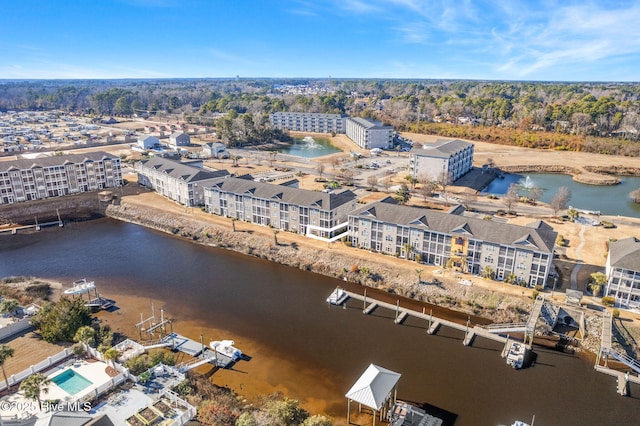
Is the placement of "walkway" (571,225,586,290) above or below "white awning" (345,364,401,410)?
above

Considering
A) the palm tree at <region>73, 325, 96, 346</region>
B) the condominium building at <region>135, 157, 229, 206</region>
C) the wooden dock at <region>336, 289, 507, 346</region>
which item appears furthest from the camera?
the condominium building at <region>135, 157, 229, 206</region>

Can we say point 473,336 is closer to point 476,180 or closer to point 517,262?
point 517,262

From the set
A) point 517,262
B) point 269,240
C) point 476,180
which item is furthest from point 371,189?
point 517,262

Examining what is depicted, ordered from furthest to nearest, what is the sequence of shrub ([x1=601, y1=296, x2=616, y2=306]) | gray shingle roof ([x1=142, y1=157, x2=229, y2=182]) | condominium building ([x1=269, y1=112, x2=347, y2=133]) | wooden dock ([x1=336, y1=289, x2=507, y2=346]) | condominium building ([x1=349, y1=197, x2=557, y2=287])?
1. condominium building ([x1=269, y1=112, x2=347, y2=133])
2. gray shingle roof ([x1=142, y1=157, x2=229, y2=182])
3. condominium building ([x1=349, y1=197, x2=557, y2=287])
4. shrub ([x1=601, y1=296, x2=616, y2=306])
5. wooden dock ([x1=336, y1=289, x2=507, y2=346])

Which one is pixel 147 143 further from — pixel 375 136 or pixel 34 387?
pixel 34 387

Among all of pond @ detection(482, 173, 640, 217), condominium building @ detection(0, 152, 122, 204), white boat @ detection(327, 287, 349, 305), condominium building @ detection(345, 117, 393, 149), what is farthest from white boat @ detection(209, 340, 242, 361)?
condominium building @ detection(345, 117, 393, 149)

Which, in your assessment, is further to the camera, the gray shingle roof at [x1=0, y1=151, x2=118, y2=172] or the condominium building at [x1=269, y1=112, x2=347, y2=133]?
the condominium building at [x1=269, y1=112, x2=347, y2=133]

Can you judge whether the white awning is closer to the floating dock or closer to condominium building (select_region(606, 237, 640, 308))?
the floating dock

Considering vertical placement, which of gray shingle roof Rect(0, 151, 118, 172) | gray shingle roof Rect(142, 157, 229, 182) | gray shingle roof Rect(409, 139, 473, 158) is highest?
gray shingle roof Rect(409, 139, 473, 158)

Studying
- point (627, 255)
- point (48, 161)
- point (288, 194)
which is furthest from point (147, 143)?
point (627, 255)
